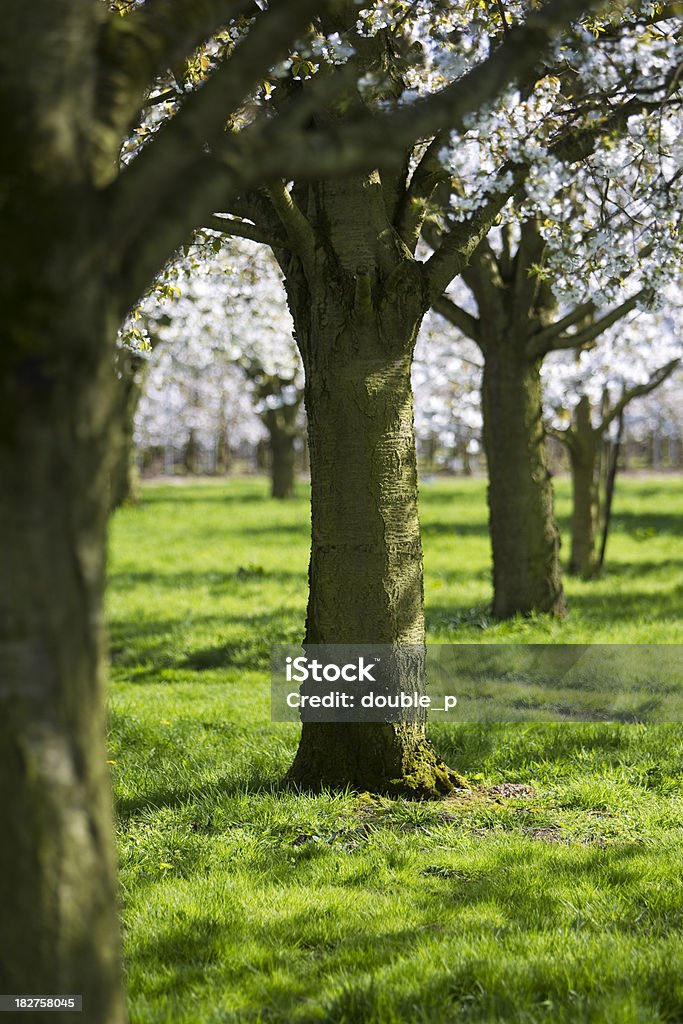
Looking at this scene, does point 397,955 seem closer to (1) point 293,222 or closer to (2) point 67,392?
(2) point 67,392

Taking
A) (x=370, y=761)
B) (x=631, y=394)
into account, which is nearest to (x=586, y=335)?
(x=631, y=394)

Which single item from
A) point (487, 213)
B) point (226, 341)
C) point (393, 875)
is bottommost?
point (393, 875)

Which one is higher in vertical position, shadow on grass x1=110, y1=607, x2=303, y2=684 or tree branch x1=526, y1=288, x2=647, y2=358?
tree branch x1=526, y1=288, x2=647, y2=358

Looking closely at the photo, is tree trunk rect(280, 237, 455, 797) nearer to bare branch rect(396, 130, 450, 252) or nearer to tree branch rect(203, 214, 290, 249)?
tree branch rect(203, 214, 290, 249)

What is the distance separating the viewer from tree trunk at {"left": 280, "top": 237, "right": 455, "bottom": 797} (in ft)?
17.6

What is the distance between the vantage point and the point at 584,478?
44.2ft

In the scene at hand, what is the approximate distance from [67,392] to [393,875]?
3.17 m

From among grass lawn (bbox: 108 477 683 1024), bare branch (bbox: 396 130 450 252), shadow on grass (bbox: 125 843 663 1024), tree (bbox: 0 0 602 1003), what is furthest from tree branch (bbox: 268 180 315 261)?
shadow on grass (bbox: 125 843 663 1024)

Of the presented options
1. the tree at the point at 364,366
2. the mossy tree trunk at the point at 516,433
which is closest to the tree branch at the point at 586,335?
the mossy tree trunk at the point at 516,433

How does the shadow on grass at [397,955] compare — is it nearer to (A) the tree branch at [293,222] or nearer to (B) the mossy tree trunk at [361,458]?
(B) the mossy tree trunk at [361,458]

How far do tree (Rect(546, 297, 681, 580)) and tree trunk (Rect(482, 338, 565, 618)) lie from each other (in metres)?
1.84

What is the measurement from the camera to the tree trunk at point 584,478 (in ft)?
44.2

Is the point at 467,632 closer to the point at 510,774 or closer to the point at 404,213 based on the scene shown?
the point at 510,774

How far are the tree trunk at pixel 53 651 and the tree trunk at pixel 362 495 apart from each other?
10.3 ft
